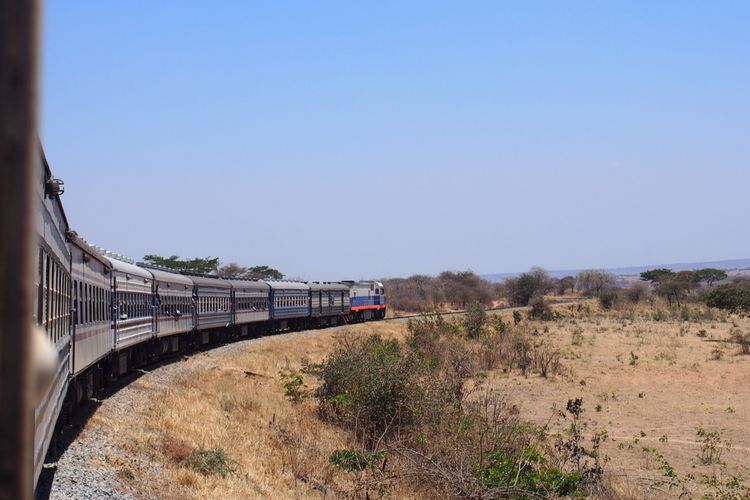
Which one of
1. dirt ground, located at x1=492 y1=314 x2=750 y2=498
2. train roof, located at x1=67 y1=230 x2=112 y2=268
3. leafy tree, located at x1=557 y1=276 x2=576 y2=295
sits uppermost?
leafy tree, located at x1=557 y1=276 x2=576 y2=295

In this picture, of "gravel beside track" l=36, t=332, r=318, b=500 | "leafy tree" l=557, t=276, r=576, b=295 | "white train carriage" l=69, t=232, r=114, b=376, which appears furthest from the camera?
"leafy tree" l=557, t=276, r=576, b=295

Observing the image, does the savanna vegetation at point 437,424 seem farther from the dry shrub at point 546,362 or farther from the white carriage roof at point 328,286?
the white carriage roof at point 328,286

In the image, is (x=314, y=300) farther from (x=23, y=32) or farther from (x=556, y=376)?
(x=23, y=32)

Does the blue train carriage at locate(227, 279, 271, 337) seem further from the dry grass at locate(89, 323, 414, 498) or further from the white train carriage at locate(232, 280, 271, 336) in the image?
the dry grass at locate(89, 323, 414, 498)

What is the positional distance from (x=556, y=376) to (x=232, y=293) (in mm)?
13907

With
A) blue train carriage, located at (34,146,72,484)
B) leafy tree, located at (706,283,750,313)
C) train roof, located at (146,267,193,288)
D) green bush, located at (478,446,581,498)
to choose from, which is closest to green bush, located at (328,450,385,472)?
green bush, located at (478,446,581,498)

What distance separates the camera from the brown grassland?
43.8ft

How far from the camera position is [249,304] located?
41.3 meters

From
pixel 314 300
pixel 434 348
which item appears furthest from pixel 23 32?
pixel 314 300

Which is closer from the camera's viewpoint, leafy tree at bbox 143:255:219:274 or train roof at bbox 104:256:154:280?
train roof at bbox 104:256:154:280

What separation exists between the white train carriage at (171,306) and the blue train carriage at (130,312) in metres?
0.85

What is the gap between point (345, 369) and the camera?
22.6 m

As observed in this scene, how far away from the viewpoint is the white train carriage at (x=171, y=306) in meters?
25.8

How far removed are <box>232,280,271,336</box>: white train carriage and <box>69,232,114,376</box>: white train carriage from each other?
2094 centimetres
